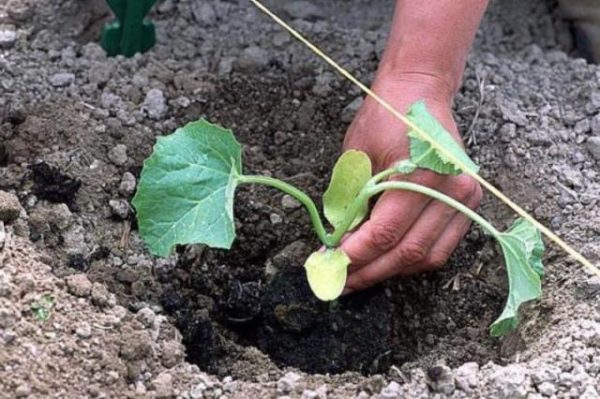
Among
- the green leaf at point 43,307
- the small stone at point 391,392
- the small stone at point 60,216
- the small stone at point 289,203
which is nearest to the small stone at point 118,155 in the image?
the small stone at point 60,216

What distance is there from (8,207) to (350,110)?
2.01 feet

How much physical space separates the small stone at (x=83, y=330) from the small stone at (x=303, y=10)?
0.89m

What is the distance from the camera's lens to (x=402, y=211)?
59.5 inches

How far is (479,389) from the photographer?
1.37 meters

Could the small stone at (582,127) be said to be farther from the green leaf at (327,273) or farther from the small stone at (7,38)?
the small stone at (7,38)

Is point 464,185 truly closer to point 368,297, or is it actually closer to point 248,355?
point 368,297

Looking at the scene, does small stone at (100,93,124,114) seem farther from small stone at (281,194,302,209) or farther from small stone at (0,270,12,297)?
small stone at (0,270,12,297)

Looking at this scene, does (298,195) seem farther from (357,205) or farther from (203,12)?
(203,12)

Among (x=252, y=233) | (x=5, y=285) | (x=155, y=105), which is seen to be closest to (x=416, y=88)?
(x=252, y=233)

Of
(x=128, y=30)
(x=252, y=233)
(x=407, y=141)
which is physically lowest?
(x=252, y=233)

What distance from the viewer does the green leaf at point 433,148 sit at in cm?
146

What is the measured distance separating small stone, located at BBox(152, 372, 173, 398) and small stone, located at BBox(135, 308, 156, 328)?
0.30ft

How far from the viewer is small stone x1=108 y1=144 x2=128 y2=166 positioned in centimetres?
171

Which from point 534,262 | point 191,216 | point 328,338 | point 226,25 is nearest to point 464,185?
point 534,262
